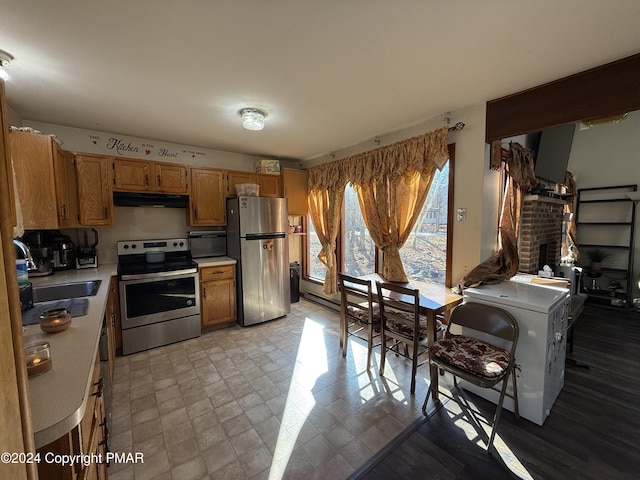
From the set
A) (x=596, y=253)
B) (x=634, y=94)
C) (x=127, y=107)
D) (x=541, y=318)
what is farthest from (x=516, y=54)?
(x=596, y=253)

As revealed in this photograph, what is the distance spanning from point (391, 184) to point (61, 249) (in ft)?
11.8

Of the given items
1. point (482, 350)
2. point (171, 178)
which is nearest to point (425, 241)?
point (482, 350)

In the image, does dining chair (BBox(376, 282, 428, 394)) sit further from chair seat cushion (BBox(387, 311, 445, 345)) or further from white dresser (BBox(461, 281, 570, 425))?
white dresser (BBox(461, 281, 570, 425))

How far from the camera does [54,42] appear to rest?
1.55 meters

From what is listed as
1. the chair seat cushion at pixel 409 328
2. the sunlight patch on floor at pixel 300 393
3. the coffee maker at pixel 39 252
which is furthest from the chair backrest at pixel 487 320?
the coffee maker at pixel 39 252

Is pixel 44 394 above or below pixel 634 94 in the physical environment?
below

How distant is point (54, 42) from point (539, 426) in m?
3.93

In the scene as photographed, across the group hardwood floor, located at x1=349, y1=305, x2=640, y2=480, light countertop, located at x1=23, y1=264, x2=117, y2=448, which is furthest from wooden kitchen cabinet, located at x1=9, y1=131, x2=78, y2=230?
hardwood floor, located at x1=349, y1=305, x2=640, y2=480

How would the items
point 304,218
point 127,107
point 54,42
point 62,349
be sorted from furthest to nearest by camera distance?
point 304,218
point 127,107
point 54,42
point 62,349

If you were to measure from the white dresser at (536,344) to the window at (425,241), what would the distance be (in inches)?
29.6

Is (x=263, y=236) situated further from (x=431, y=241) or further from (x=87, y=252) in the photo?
(x=431, y=241)

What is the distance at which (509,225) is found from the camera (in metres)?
Answer: 2.55

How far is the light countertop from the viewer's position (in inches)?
29.6

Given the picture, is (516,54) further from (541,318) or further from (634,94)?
(541,318)
